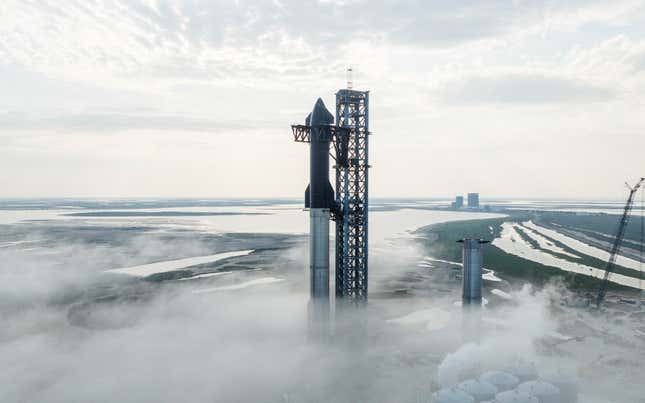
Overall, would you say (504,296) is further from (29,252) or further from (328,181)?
(29,252)

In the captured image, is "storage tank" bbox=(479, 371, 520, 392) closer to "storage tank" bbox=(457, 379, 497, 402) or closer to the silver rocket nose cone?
"storage tank" bbox=(457, 379, 497, 402)

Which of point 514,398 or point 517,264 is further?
point 517,264

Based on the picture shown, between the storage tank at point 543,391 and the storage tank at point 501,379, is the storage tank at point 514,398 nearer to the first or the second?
the storage tank at point 543,391

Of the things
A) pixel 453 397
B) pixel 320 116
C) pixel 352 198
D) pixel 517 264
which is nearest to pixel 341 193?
pixel 352 198

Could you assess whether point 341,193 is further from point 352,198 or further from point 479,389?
point 479,389

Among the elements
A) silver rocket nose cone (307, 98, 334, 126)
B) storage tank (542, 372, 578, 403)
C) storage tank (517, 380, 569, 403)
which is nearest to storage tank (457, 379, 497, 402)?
storage tank (517, 380, 569, 403)

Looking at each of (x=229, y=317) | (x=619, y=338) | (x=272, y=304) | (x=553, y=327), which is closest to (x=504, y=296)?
(x=553, y=327)
